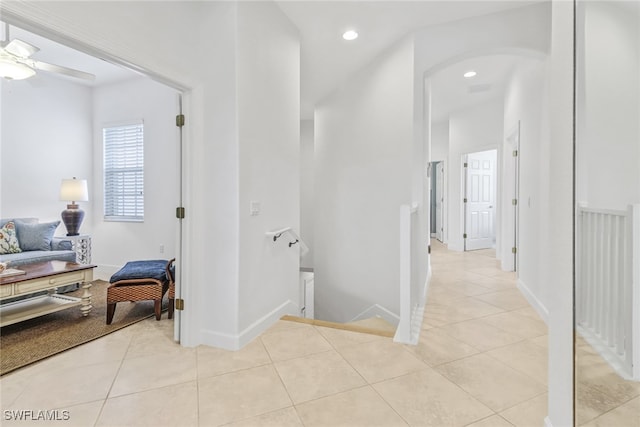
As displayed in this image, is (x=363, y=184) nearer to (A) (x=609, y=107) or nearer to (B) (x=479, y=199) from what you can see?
(A) (x=609, y=107)

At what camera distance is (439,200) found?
8148 millimetres

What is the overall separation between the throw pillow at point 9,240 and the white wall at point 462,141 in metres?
7.32

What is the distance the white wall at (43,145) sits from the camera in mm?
4051

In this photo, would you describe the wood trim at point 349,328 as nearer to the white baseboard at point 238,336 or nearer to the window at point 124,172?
the white baseboard at point 238,336

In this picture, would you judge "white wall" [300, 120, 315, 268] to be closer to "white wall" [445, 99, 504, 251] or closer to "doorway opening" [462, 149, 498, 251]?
"white wall" [445, 99, 504, 251]

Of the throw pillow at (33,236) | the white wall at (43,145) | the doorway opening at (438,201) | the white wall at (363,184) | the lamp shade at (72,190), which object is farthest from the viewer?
the doorway opening at (438,201)

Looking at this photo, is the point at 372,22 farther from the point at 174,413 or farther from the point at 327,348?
the point at 174,413

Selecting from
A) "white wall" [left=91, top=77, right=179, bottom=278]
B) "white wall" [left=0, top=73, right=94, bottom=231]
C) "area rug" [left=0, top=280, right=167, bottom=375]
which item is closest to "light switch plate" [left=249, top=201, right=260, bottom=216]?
"area rug" [left=0, top=280, right=167, bottom=375]

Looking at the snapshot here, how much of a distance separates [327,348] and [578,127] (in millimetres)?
1965

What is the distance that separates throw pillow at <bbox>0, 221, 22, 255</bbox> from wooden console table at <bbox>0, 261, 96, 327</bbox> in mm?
907

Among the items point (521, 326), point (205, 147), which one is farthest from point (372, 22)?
point (521, 326)

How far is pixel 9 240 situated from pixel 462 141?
7.53 metres

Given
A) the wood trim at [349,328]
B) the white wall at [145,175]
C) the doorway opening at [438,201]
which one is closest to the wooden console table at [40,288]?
the white wall at [145,175]

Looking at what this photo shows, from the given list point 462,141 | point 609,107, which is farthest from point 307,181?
point 609,107
